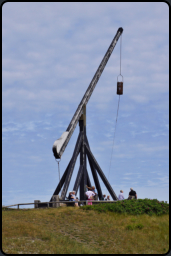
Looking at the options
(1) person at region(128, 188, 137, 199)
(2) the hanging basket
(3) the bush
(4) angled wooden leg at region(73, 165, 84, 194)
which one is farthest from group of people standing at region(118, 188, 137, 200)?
(2) the hanging basket

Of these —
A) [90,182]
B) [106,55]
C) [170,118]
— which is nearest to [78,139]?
[90,182]

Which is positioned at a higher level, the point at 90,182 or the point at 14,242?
the point at 90,182

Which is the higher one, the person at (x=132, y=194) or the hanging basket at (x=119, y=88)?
the hanging basket at (x=119, y=88)

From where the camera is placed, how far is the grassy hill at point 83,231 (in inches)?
528

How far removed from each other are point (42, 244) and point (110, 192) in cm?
1199

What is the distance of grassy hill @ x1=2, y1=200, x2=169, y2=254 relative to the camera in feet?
44.0

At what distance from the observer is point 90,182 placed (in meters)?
24.7

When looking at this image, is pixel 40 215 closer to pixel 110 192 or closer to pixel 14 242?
pixel 14 242

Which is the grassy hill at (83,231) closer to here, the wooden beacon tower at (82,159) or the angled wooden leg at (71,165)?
the angled wooden leg at (71,165)

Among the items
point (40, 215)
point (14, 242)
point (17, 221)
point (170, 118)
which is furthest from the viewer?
point (40, 215)

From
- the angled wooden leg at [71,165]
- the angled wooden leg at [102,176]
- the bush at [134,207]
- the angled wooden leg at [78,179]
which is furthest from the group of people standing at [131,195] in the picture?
the angled wooden leg at [71,165]

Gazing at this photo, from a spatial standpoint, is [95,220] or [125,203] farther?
[125,203]

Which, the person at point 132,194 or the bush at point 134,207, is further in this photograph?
the person at point 132,194

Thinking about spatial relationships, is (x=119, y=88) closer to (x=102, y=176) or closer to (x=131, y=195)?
(x=102, y=176)
